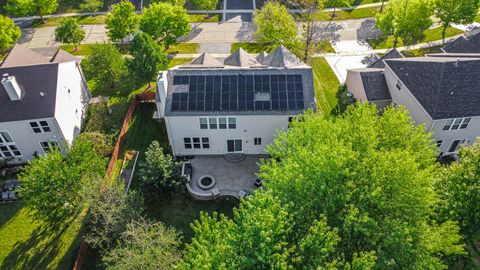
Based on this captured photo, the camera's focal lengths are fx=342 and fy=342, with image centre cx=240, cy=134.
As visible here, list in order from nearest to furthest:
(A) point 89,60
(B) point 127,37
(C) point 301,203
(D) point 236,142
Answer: (C) point 301,203 < (D) point 236,142 < (A) point 89,60 < (B) point 127,37

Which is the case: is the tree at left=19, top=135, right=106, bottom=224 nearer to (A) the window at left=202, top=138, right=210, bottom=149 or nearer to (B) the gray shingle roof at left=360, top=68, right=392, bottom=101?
(A) the window at left=202, top=138, right=210, bottom=149

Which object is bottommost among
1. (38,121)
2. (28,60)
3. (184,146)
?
(184,146)

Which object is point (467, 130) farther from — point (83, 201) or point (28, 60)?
point (28, 60)

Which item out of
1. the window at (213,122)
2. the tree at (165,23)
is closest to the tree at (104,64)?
the tree at (165,23)

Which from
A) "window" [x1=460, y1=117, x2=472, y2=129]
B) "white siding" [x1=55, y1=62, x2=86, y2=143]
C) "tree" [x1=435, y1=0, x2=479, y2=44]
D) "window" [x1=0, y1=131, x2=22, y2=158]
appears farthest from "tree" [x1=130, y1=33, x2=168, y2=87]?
"tree" [x1=435, y1=0, x2=479, y2=44]

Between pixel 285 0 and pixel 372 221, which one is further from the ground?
pixel 372 221

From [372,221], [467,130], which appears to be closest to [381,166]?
[372,221]

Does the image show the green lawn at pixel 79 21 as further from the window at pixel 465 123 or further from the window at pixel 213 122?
the window at pixel 465 123
